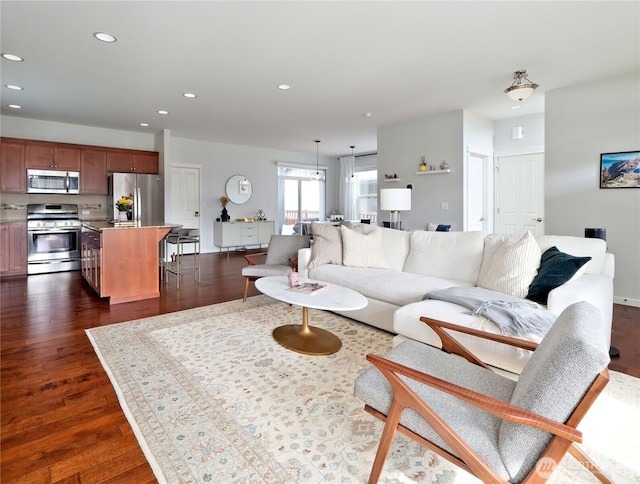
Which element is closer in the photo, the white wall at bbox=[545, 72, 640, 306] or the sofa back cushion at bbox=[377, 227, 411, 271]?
the sofa back cushion at bbox=[377, 227, 411, 271]

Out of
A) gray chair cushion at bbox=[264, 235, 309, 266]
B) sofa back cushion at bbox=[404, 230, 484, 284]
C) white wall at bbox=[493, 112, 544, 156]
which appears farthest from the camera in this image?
white wall at bbox=[493, 112, 544, 156]

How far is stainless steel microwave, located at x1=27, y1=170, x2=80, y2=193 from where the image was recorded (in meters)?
5.73

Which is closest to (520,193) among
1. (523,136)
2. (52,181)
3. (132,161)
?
(523,136)

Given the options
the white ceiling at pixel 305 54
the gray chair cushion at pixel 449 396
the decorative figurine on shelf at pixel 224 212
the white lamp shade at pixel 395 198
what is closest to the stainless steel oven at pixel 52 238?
the white ceiling at pixel 305 54

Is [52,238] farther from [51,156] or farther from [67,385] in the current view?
[67,385]

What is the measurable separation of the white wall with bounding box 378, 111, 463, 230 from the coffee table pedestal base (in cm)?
347

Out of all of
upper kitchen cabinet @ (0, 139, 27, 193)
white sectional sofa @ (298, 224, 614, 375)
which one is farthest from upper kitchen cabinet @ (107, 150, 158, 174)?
white sectional sofa @ (298, 224, 614, 375)

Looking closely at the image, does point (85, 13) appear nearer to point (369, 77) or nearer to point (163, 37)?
point (163, 37)

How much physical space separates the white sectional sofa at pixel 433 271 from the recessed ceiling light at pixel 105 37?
8.42ft

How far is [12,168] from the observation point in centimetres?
557

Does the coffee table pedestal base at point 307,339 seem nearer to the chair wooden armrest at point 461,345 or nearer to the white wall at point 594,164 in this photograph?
the chair wooden armrest at point 461,345

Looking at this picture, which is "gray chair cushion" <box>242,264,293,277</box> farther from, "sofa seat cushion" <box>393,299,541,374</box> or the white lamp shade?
"sofa seat cushion" <box>393,299,541,374</box>

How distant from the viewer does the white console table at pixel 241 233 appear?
26.4ft

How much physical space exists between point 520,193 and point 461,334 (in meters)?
4.73
